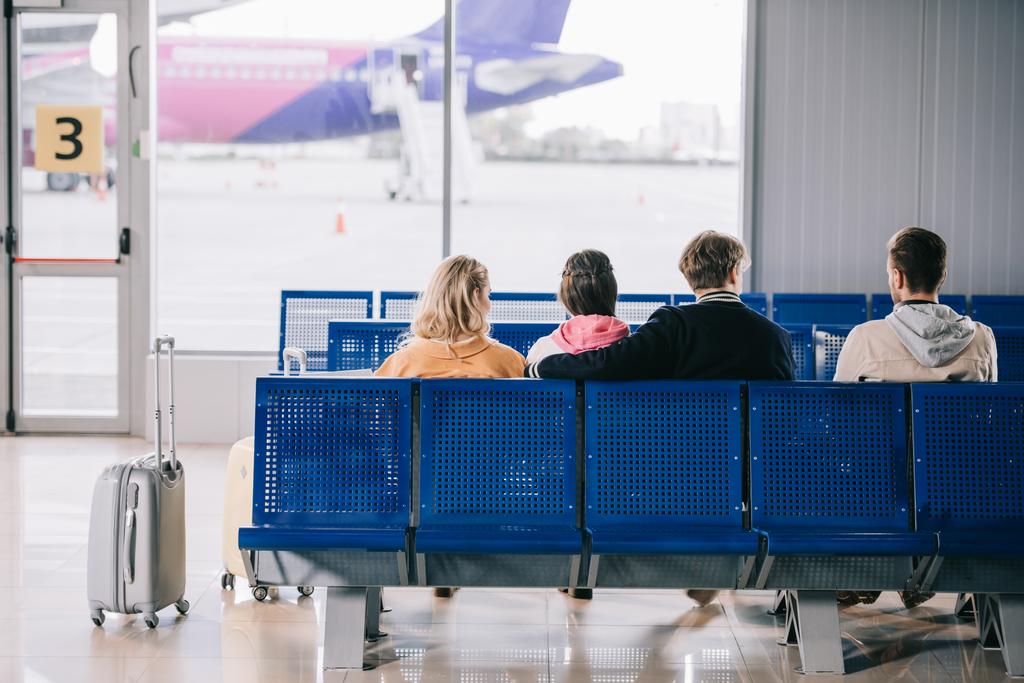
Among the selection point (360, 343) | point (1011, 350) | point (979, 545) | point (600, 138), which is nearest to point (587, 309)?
point (979, 545)

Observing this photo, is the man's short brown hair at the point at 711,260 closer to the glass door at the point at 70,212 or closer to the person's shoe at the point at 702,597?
the person's shoe at the point at 702,597

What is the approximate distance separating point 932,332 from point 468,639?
1.83 meters

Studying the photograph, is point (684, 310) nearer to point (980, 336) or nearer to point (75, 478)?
point (980, 336)

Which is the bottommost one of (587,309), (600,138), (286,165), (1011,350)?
(1011,350)

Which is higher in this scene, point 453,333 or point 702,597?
point 453,333

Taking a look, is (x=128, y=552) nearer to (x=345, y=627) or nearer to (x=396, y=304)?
(x=345, y=627)

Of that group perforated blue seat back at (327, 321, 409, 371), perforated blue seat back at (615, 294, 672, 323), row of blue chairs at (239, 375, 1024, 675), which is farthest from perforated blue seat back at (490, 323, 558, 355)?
row of blue chairs at (239, 375, 1024, 675)

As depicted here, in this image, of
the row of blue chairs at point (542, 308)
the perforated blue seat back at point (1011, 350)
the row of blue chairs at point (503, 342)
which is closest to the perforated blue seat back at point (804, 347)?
the row of blue chairs at point (503, 342)

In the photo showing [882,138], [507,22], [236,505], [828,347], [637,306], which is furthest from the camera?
[507,22]

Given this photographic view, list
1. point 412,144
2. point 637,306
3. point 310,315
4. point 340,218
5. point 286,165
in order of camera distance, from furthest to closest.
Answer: point 340,218
point 286,165
point 412,144
point 637,306
point 310,315

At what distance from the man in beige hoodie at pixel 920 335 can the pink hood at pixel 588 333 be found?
0.80m

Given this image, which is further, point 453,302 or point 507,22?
point 507,22

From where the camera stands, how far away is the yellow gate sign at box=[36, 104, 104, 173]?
8219 millimetres

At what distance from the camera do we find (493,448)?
3.87 meters
